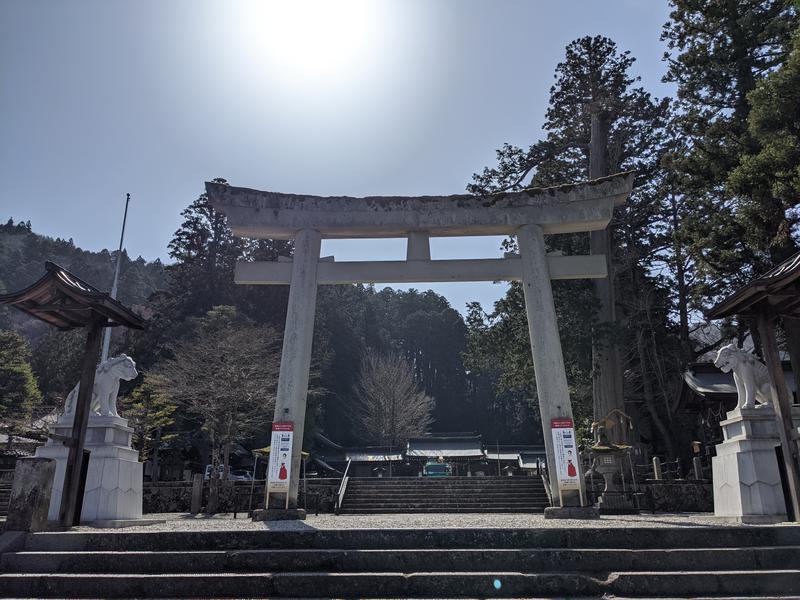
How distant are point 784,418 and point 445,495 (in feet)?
40.8

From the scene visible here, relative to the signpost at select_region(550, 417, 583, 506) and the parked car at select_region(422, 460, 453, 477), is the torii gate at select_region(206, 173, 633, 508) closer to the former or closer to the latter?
the signpost at select_region(550, 417, 583, 506)

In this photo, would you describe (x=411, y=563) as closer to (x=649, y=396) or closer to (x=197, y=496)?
(x=197, y=496)

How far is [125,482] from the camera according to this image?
8898 mm

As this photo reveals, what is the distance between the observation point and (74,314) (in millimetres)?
7762

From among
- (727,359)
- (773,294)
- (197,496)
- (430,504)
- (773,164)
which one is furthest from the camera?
(430,504)

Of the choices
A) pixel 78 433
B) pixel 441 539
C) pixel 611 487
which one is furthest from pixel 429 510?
pixel 441 539

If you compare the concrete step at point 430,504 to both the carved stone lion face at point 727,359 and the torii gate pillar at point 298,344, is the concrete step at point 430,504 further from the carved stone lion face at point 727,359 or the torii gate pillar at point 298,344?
the carved stone lion face at point 727,359

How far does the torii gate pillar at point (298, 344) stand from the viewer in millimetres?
10328

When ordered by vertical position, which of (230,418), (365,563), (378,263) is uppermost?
(378,263)

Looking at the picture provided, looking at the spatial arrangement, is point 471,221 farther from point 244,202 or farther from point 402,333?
point 402,333

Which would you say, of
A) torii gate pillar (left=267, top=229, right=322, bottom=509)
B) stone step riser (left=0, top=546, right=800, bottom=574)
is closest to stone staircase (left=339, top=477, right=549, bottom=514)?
torii gate pillar (left=267, top=229, right=322, bottom=509)

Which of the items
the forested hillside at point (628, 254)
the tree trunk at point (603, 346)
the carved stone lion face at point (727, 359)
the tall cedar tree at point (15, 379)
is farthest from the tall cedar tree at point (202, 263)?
the carved stone lion face at point (727, 359)

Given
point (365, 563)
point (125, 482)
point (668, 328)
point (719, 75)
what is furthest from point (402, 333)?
point (365, 563)

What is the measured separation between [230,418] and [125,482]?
479 inches
